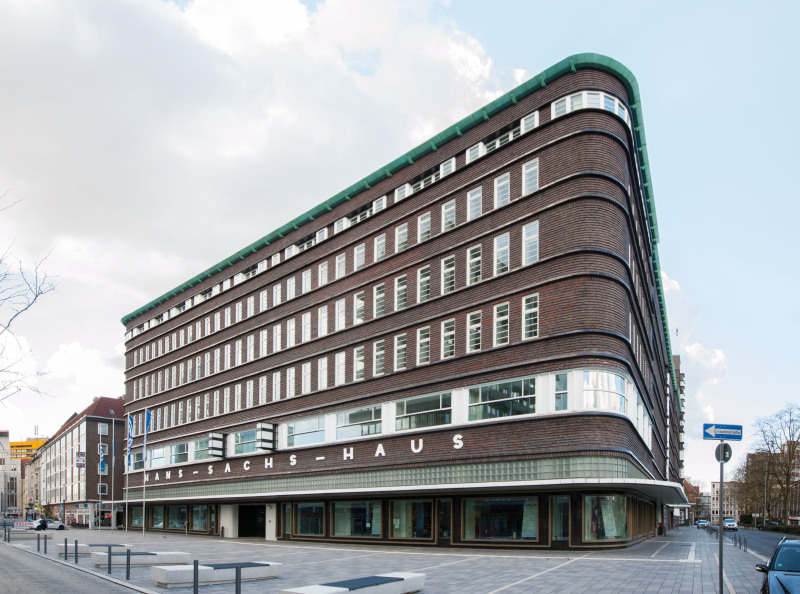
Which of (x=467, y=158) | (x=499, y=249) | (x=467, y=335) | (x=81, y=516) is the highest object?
(x=467, y=158)

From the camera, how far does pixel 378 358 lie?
41.1 meters

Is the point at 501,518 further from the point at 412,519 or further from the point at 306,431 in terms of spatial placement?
the point at 306,431

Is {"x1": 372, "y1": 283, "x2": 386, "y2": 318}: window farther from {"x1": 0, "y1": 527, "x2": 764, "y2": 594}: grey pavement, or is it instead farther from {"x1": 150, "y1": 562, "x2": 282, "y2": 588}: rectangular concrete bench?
{"x1": 150, "y1": 562, "x2": 282, "y2": 588}: rectangular concrete bench

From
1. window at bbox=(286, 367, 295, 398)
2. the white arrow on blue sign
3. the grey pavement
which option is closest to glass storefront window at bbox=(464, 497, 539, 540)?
the grey pavement

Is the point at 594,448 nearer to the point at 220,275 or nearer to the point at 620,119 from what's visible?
the point at 620,119

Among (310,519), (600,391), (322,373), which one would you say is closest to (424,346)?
(322,373)

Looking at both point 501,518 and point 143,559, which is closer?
point 143,559

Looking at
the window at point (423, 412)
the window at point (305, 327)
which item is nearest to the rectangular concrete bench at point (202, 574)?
the window at point (423, 412)

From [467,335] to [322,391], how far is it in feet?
44.3

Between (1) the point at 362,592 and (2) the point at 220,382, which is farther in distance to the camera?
(2) the point at 220,382

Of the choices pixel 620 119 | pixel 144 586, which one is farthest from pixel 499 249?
pixel 144 586

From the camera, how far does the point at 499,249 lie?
3453 cm

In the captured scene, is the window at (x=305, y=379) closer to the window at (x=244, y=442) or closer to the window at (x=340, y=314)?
the window at (x=340, y=314)

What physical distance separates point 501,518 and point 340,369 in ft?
49.0
